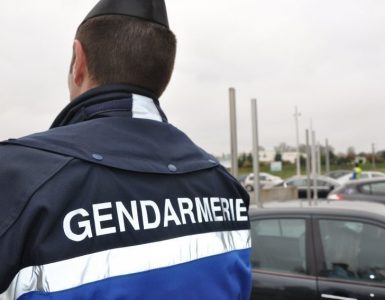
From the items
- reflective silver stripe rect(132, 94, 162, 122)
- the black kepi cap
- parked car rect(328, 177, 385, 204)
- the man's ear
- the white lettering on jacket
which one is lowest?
parked car rect(328, 177, 385, 204)

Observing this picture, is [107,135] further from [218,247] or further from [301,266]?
[301,266]

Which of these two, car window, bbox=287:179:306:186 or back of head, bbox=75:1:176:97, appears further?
car window, bbox=287:179:306:186

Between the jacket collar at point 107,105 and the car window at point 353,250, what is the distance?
2734 mm

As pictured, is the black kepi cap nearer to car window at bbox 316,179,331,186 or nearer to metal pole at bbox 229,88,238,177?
metal pole at bbox 229,88,238,177

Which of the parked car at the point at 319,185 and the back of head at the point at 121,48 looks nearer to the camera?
the back of head at the point at 121,48

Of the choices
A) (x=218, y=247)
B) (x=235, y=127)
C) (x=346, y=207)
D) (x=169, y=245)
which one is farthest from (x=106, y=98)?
(x=235, y=127)

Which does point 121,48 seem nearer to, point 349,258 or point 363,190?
point 349,258

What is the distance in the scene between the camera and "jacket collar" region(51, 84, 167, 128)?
118cm

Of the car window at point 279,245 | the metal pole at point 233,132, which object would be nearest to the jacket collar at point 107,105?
the car window at point 279,245

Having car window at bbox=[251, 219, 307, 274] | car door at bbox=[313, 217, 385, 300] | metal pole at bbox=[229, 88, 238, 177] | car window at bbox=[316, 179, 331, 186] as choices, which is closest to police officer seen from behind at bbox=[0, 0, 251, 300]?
car door at bbox=[313, 217, 385, 300]

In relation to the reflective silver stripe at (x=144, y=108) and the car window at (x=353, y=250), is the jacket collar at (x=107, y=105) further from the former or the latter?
the car window at (x=353, y=250)

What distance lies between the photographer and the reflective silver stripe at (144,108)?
1.22 m

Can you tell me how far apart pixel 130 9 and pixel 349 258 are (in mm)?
2893

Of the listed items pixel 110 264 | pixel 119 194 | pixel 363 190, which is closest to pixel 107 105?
pixel 119 194
